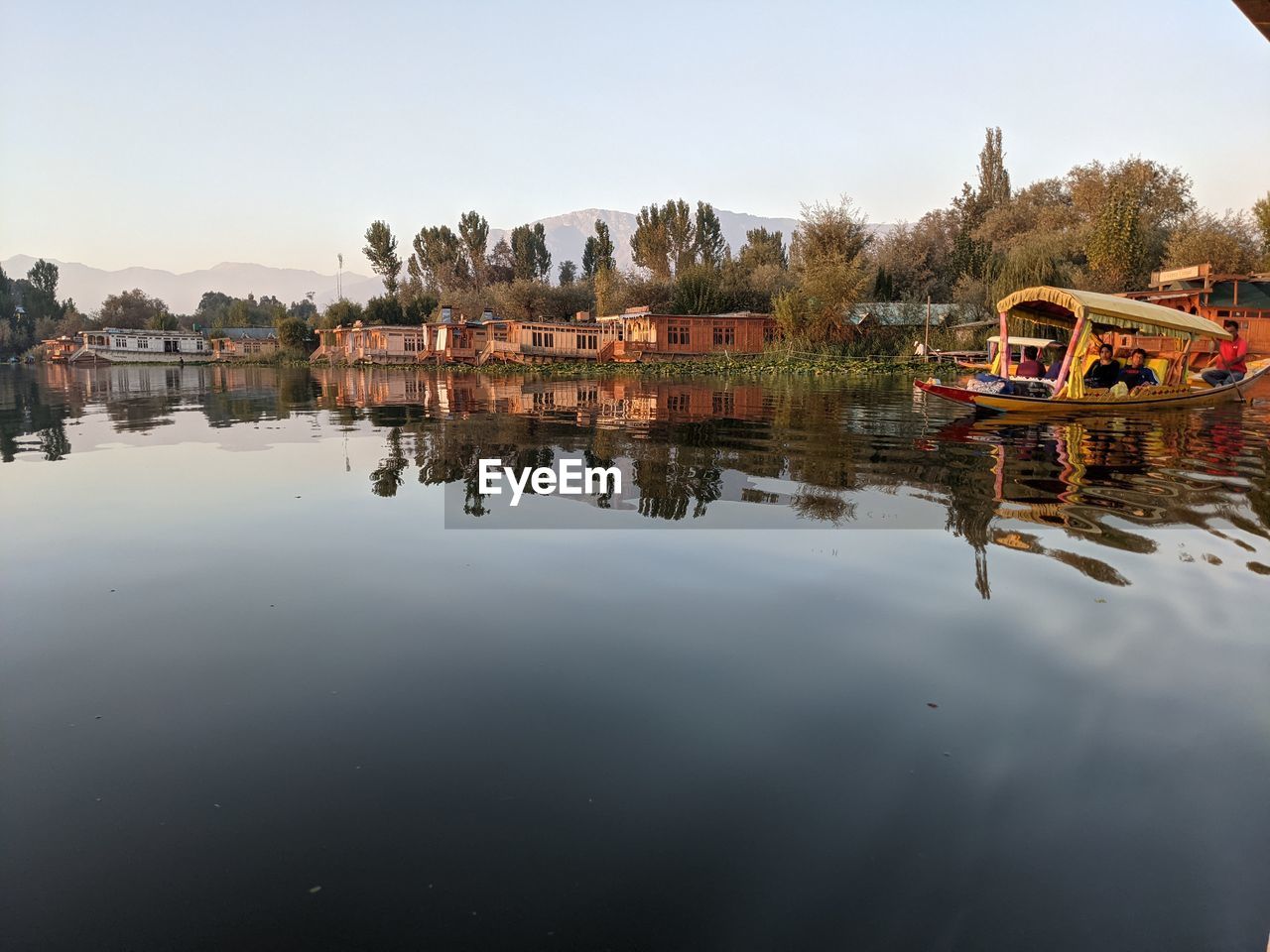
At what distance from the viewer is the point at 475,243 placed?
102m

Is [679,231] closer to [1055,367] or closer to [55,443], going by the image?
[1055,367]

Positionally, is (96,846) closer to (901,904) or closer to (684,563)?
(901,904)

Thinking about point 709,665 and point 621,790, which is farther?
point 709,665

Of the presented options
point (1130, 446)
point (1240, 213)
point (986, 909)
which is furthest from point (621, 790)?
point (1240, 213)

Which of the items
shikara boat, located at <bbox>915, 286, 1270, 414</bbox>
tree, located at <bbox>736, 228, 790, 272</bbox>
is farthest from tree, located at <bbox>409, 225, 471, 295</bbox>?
shikara boat, located at <bbox>915, 286, 1270, 414</bbox>

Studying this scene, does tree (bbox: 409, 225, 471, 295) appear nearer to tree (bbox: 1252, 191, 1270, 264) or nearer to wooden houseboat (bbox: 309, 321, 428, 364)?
wooden houseboat (bbox: 309, 321, 428, 364)

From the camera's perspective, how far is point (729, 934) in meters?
2.84

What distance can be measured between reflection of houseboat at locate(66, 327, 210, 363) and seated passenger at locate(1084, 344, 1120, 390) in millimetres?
96434

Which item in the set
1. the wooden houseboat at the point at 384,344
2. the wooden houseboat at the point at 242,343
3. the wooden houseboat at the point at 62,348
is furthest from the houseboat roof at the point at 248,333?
the wooden houseboat at the point at 384,344

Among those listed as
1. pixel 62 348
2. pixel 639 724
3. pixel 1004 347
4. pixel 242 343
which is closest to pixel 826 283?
pixel 1004 347

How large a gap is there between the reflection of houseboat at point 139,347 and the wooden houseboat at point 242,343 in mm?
2234

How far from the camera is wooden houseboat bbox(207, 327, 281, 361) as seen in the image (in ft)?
302

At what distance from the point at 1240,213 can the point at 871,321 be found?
26330mm

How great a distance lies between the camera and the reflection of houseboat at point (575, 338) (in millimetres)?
53000
